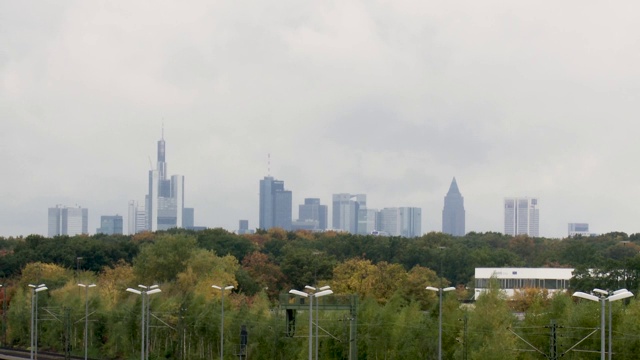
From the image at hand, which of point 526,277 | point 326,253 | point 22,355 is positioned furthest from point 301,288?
point 22,355

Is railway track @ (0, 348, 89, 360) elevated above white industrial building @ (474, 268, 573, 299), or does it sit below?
below

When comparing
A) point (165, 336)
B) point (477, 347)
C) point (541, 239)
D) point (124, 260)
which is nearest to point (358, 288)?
point (165, 336)

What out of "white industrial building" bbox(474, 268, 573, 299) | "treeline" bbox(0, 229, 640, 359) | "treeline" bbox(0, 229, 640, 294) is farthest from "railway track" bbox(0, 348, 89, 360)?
"white industrial building" bbox(474, 268, 573, 299)

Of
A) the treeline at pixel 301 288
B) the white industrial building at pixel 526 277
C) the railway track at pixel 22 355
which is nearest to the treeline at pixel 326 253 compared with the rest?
the treeline at pixel 301 288

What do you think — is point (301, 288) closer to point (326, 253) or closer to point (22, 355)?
point (326, 253)

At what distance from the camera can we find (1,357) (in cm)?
8675

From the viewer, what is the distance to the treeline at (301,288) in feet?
207

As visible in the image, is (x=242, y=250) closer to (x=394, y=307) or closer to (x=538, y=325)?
(x=394, y=307)

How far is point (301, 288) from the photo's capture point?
11944 centimetres

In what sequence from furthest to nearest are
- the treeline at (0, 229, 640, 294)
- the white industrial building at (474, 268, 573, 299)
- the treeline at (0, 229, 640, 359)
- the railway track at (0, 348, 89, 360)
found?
1. the treeline at (0, 229, 640, 294)
2. the white industrial building at (474, 268, 573, 299)
3. the railway track at (0, 348, 89, 360)
4. the treeline at (0, 229, 640, 359)

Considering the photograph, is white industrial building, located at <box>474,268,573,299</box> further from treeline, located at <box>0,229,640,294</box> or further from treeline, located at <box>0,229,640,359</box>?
treeline, located at <box>0,229,640,359</box>

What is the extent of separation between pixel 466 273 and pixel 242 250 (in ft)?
93.2

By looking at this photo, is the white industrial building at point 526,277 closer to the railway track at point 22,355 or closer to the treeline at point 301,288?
the treeline at point 301,288

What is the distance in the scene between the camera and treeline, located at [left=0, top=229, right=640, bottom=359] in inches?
2483
